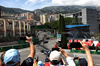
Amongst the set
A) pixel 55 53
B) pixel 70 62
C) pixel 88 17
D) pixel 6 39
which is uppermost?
pixel 88 17

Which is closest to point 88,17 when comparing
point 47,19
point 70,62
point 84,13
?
point 84,13

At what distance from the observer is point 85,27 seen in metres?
38.8

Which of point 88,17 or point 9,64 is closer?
point 9,64

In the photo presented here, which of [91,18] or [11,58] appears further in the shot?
[91,18]

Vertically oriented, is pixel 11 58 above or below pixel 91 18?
below

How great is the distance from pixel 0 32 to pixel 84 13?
42.2 metres

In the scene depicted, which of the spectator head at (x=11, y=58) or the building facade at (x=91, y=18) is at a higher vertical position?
the building facade at (x=91, y=18)

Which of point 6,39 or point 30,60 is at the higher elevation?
point 30,60

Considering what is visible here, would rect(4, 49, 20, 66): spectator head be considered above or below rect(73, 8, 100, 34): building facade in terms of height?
below

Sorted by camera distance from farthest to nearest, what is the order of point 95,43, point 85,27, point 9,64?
1. point 85,27
2. point 95,43
3. point 9,64

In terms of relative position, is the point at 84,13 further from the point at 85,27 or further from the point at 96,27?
Result: the point at 85,27

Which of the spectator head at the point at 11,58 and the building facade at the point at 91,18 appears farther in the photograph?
the building facade at the point at 91,18

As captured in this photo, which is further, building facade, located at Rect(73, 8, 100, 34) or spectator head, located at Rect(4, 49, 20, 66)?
building facade, located at Rect(73, 8, 100, 34)

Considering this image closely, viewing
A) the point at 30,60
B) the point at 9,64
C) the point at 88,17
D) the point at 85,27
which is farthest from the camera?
the point at 88,17
